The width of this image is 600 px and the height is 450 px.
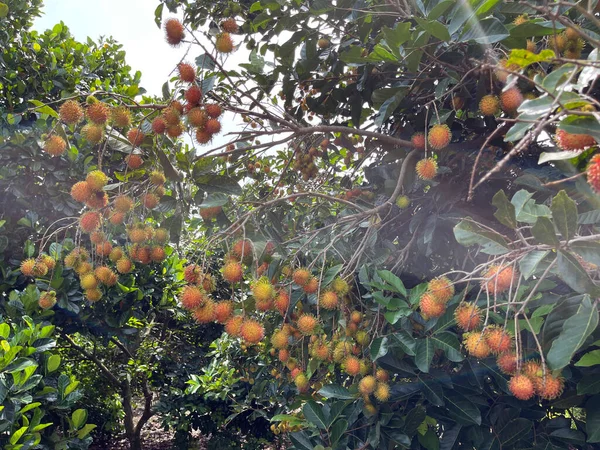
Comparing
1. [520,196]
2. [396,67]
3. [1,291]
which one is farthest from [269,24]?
[1,291]

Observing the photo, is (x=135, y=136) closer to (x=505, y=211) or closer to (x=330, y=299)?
(x=330, y=299)

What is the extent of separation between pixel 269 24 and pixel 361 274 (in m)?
1.17

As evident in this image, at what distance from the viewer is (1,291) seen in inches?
83.0

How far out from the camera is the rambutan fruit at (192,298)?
1215 millimetres

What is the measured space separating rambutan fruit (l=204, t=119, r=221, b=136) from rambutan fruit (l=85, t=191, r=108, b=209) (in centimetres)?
36

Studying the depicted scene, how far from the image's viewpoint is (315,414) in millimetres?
1322

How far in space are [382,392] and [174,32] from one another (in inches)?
45.6

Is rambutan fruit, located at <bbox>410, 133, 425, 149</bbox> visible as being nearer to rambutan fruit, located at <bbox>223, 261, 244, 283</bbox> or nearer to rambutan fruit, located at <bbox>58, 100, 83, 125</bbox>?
rambutan fruit, located at <bbox>223, 261, 244, 283</bbox>

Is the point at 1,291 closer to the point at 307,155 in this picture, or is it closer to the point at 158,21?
the point at 158,21

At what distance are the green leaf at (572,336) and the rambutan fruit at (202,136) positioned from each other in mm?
1022

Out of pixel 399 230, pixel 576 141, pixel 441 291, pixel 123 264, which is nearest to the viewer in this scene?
pixel 576 141

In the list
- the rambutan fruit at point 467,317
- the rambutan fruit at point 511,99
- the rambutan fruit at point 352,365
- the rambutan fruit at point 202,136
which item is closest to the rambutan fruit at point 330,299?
the rambutan fruit at point 352,365

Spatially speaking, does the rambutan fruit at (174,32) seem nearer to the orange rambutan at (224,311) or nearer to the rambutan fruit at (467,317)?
the orange rambutan at (224,311)

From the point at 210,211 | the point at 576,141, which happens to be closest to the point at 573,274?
the point at 576,141
